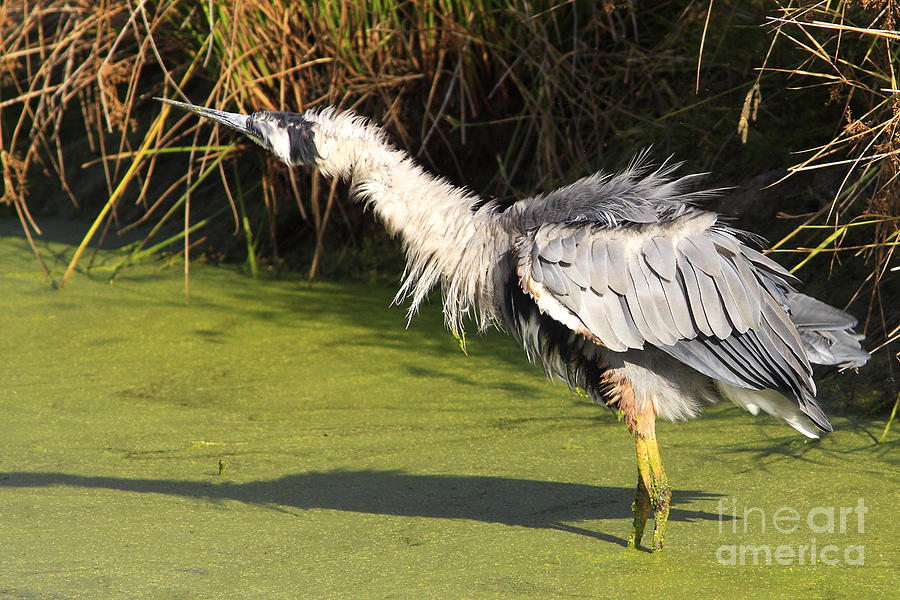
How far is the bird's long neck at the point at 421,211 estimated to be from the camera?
2.52 metres

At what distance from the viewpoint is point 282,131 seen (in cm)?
255

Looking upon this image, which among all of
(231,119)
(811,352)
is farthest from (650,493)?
(231,119)

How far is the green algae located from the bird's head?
Result: 0.97 meters

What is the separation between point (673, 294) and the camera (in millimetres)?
2377

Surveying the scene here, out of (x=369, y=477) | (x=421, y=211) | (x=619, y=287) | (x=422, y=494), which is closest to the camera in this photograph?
(x=619, y=287)

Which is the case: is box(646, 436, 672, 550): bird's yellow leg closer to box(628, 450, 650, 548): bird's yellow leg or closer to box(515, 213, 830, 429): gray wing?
box(628, 450, 650, 548): bird's yellow leg

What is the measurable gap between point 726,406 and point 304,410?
149 cm

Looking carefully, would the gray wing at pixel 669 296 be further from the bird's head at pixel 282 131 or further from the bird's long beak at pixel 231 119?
the bird's long beak at pixel 231 119

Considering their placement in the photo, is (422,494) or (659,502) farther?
(422,494)

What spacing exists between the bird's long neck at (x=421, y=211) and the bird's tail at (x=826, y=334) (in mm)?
829

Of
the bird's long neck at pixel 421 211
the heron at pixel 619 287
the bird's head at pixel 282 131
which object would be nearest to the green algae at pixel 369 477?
the heron at pixel 619 287

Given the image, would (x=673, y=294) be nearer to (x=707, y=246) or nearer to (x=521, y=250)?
(x=707, y=246)

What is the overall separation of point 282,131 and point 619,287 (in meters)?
0.96

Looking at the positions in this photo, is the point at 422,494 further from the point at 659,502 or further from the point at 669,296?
the point at 669,296
